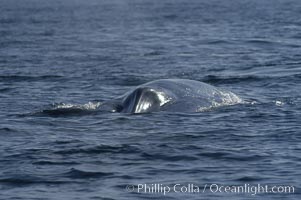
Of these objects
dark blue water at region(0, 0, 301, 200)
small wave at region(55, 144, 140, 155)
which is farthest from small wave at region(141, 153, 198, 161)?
small wave at region(55, 144, 140, 155)

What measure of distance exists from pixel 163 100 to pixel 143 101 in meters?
0.50

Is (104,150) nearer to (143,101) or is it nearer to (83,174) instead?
(83,174)

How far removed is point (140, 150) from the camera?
55.7 ft

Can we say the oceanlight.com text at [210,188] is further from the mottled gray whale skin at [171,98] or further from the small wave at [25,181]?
the mottled gray whale skin at [171,98]

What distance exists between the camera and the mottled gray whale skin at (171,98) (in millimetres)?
20516

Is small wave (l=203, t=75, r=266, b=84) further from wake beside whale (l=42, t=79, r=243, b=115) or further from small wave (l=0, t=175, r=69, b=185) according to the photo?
small wave (l=0, t=175, r=69, b=185)

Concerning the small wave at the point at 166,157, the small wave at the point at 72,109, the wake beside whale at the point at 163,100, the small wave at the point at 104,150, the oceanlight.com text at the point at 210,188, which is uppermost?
the wake beside whale at the point at 163,100

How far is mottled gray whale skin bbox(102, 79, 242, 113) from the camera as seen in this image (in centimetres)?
2052

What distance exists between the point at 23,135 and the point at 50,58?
694 inches

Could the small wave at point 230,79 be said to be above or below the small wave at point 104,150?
below

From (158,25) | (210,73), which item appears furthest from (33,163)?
(158,25)

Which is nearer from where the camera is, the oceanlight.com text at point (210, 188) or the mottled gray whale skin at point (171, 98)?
the oceanlight.com text at point (210, 188)

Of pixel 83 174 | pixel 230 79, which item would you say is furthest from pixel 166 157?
pixel 230 79

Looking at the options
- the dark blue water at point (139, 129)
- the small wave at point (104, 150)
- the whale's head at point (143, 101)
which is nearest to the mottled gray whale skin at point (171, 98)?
the whale's head at point (143, 101)
